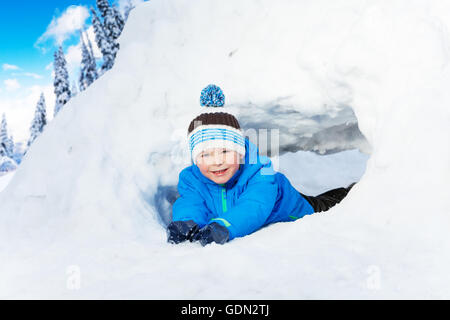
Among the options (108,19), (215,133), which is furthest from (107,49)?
(215,133)

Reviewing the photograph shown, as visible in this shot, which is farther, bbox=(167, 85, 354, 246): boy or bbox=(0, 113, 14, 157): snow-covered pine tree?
bbox=(0, 113, 14, 157): snow-covered pine tree

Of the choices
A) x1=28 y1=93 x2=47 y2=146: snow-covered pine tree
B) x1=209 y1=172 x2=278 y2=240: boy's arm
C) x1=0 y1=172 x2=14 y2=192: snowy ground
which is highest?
x1=28 y1=93 x2=47 y2=146: snow-covered pine tree

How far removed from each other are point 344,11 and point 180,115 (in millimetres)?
1548

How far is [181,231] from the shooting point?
6.41 ft

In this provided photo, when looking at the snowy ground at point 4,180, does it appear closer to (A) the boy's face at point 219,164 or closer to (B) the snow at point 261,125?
(B) the snow at point 261,125

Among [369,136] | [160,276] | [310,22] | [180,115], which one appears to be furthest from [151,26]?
[160,276]

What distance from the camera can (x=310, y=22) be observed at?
2.62m

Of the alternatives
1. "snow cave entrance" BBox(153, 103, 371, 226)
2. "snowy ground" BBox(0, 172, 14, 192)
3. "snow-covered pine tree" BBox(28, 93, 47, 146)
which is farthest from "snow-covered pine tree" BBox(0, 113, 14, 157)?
"snow cave entrance" BBox(153, 103, 371, 226)

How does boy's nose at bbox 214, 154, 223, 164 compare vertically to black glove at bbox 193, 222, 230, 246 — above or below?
above

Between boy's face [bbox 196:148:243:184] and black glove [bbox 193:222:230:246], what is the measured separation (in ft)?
1.61

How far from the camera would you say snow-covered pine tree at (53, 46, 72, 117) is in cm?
1945

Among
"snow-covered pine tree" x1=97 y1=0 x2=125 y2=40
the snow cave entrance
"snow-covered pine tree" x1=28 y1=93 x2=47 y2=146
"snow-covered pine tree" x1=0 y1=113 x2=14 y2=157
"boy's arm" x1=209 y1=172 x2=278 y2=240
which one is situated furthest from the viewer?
"snow-covered pine tree" x1=0 y1=113 x2=14 y2=157

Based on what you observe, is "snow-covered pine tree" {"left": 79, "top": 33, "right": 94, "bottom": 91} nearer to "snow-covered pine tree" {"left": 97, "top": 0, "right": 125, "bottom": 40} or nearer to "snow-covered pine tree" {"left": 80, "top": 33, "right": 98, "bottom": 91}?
"snow-covered pine tree" {"left": 80, "top": 33, "right": 98, "bottom": 91}

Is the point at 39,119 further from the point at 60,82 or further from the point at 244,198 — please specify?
the point at 244,198
